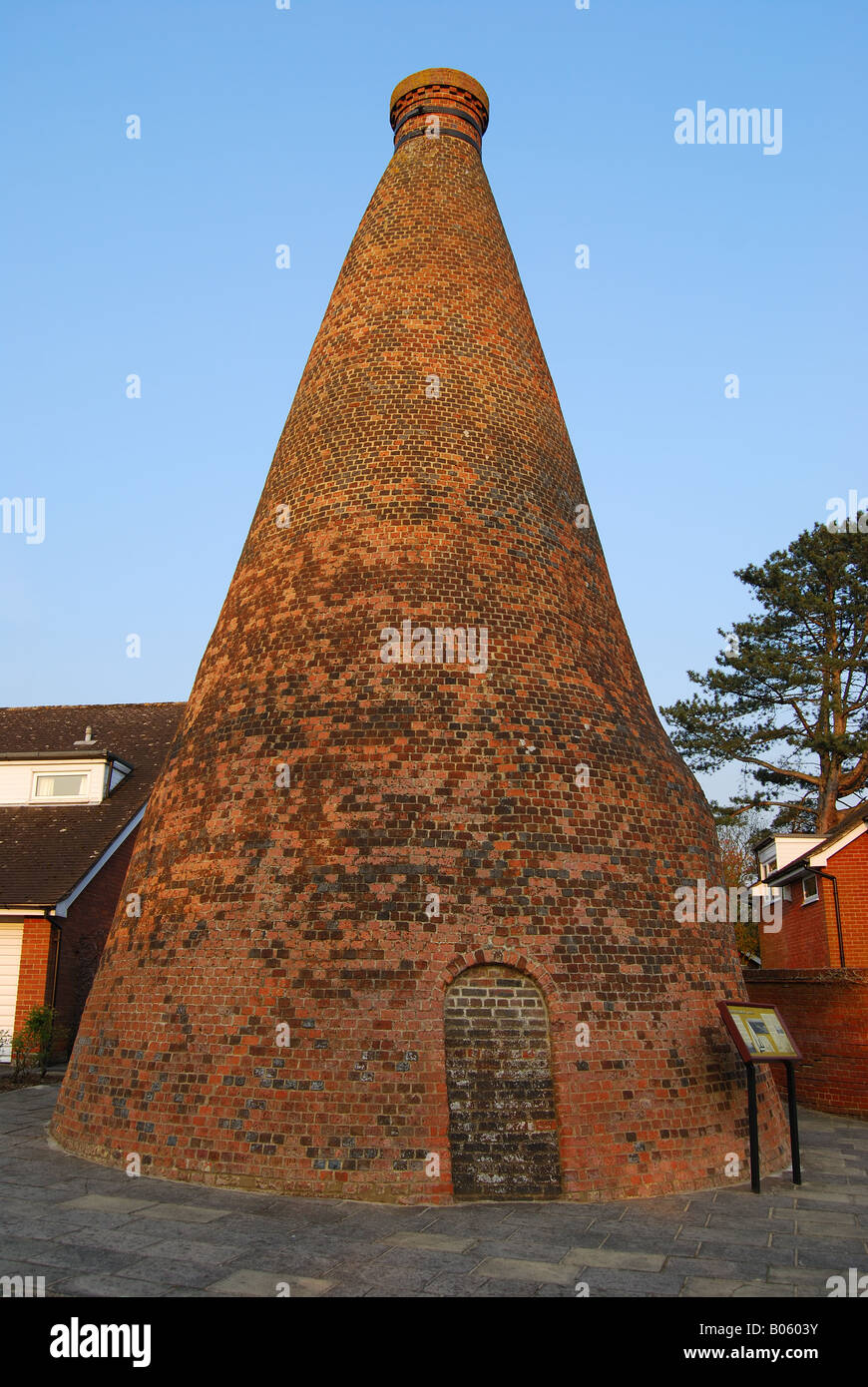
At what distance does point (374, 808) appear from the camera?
29.1 feet

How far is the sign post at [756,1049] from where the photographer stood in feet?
27.7

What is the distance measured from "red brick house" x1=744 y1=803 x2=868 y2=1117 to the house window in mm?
13959

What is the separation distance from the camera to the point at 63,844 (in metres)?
18.2

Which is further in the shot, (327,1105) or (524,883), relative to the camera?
(524,883)

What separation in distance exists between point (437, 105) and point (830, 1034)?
15435 mm

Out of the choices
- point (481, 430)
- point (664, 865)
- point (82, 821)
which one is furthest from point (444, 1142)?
point (82, 821)

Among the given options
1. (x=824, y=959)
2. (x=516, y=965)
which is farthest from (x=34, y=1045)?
(x=824, y=959)

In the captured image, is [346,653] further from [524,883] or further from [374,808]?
[524,883]

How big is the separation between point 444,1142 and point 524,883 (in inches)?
91.2

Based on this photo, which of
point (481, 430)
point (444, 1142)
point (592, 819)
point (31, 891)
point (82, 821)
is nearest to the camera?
point (444, 1142)

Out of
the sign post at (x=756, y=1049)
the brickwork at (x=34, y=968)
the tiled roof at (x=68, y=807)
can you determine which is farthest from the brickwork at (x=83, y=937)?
the sign post at (x=756, y=1049)

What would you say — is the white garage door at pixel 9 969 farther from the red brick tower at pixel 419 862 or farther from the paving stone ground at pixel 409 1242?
the paving stone ground at pixel 409 1242

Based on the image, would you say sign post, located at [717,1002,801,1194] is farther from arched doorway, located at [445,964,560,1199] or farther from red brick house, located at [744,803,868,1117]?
red brick house, located at [744,803,868,1117]

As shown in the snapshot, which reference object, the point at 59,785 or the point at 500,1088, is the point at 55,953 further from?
the point at 500,1088
